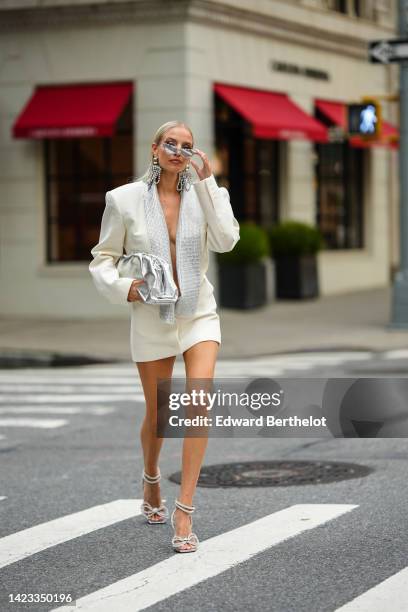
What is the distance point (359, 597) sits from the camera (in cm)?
559

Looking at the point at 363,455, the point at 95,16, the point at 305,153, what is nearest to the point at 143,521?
the point at 363,455

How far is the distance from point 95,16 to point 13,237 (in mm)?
3953

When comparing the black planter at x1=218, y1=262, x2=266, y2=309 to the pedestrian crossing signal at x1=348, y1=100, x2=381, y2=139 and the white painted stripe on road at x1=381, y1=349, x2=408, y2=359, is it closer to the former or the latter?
the pedestrian crossing signal at x1=348, y1=100, x2=381, y2=139

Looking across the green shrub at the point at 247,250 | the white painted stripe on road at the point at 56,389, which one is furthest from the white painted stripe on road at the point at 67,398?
the green shrub at the point at 247,250

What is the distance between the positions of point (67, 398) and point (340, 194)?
51.8 feet

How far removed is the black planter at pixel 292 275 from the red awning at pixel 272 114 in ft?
7.11

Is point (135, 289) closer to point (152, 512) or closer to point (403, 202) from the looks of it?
point (152, 512)

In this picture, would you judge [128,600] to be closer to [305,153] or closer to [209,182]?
[209,182]

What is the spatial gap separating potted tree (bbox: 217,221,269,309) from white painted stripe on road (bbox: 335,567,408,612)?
16.8 m

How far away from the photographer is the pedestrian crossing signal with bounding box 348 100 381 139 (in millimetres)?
19078

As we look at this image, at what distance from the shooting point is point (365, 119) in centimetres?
1917

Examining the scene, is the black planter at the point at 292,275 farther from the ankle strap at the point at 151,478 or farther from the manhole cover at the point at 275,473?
the ankle strap at the point at 151,478

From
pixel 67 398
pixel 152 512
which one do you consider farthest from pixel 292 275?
pixel 152 512

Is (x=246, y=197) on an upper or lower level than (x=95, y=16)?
lower
